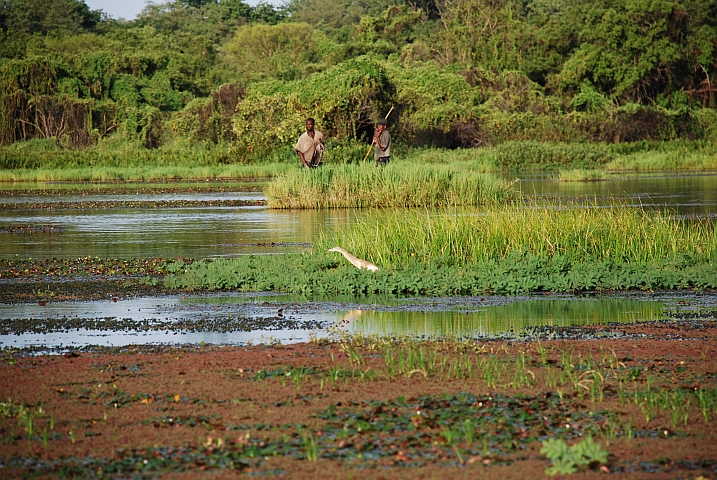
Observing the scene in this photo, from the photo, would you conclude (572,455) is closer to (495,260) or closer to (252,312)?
(252,312)

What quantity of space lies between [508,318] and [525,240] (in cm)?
381

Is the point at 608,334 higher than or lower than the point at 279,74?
lower

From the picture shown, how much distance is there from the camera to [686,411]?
6.83m

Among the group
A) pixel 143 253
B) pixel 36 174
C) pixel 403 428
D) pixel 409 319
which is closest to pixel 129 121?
pixel 36 174

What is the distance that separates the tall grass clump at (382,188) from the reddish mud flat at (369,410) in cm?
1737

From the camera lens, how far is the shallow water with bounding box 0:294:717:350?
9758 millimetres

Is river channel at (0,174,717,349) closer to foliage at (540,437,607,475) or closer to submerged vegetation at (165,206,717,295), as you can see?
submerged vegetation at (165,206,717,295)

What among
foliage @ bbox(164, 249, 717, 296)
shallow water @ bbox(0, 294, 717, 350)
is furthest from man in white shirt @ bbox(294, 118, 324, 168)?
shallow water @ bbox(0, 294, 717, 350)

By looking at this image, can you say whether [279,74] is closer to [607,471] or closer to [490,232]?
[490,232]

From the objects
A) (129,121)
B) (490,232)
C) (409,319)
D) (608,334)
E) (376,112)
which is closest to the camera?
(608,334)

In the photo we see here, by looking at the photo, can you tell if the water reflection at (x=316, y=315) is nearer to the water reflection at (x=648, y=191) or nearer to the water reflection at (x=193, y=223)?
the water reflection at (x=193, y=223)

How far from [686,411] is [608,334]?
2.81 metres

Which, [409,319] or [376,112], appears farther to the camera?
[376,112]

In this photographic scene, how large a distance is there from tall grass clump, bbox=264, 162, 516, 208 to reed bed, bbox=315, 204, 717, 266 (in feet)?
36.4
